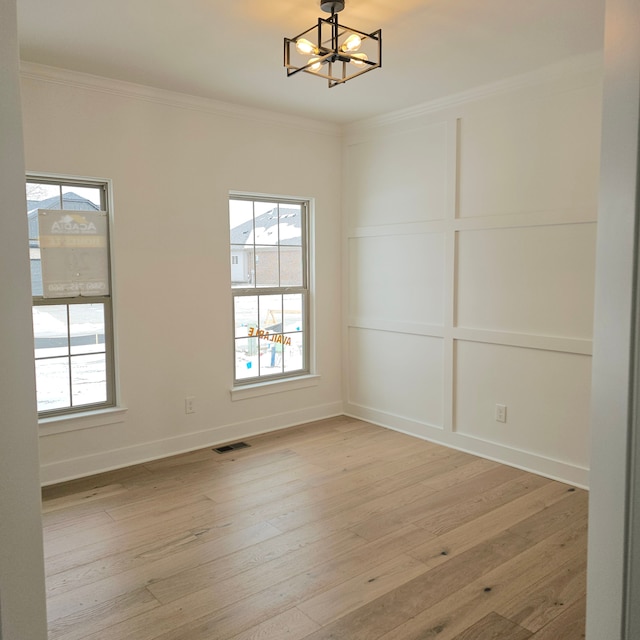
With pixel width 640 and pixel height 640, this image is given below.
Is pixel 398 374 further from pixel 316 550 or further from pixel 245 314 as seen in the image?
pixel 316 550

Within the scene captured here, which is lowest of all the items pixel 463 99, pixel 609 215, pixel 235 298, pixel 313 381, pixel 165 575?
pixel 165 575

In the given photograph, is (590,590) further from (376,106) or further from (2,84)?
(376,106)

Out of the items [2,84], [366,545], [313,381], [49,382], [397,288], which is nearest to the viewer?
[2,84]

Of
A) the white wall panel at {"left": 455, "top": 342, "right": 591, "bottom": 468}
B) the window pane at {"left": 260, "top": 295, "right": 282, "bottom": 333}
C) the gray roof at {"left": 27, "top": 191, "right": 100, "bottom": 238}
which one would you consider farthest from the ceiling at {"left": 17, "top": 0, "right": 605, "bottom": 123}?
the white wall panel at {"left": 455, "top": 342, "right": 591, "bottom": 468}

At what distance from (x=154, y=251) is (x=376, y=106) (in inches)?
80.7

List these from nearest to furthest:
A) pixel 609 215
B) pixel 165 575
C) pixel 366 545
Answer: pixel 609 215
pixel 165 575
pixel 366 545

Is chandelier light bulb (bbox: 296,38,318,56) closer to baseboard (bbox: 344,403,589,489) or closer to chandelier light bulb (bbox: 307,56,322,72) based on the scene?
chandelier light bulb (bbox: 307,56,322,72)

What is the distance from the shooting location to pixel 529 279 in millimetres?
3646

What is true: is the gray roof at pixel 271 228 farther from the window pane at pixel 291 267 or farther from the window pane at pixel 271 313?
the window pane at pixel 271 313

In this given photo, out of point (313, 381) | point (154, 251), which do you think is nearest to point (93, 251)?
point (154, 251)

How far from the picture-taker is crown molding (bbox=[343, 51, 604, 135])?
3.25 meters

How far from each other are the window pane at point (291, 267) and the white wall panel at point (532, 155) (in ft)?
5.00

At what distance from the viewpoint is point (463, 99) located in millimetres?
3924

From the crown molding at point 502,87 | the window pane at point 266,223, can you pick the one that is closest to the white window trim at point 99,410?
the window pane at point 266,223
